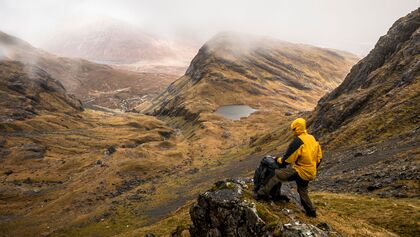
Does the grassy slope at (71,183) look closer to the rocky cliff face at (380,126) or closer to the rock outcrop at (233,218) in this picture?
the rocky cliff face at (380,126)

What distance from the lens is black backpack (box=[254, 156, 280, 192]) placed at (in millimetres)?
21203

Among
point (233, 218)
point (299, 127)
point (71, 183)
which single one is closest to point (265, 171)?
point (233, 218)

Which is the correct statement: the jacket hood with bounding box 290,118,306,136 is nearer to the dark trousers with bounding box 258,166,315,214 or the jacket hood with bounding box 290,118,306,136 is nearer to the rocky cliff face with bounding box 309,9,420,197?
the dark trousers with bounding box 258,166,315,214

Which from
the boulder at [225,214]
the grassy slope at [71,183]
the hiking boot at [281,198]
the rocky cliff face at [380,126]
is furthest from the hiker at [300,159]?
the grassy slope at [71,183]

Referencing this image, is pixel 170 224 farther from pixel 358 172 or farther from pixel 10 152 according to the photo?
pixel 10 152

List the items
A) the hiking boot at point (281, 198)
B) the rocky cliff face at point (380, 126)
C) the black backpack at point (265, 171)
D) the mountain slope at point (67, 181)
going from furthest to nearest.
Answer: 1. the mountain slope at point (67, 181)
2. the rocky cliff face at point (380, 126)
3. the hiking boot at point (281, 198)
4. the black backpack at point (265, 171)

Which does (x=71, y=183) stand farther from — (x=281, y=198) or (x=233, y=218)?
(x=281, y=198)

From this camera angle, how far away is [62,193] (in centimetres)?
9919

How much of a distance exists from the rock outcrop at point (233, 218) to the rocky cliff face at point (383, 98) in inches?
1598

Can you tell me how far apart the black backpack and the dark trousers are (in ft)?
1.19

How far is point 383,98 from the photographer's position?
7231cm

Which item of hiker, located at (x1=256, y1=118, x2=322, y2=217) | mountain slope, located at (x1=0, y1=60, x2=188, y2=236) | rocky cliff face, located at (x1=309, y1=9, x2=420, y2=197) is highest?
hiker, located at (x1=256, y1=118, x2=322, y2=217)

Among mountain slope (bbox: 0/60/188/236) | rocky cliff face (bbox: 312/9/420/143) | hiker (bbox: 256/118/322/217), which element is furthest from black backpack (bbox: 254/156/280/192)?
mountain slope (bbox: 0/60/188/236)

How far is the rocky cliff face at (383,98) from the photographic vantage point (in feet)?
203
